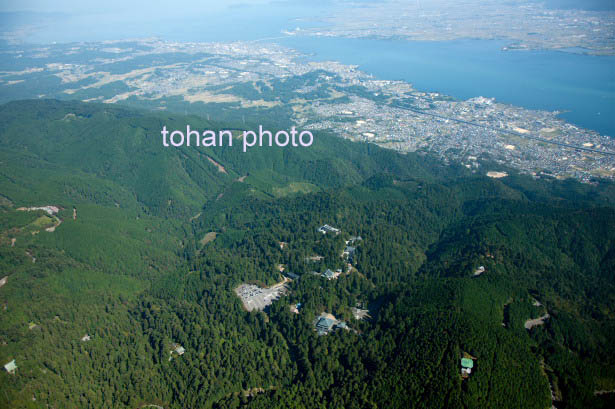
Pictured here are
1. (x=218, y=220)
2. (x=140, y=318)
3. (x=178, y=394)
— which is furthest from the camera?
(x=218, y=220)

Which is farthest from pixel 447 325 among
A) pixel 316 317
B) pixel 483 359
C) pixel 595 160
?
pixel 595 160

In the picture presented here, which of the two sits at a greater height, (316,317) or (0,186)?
(0,186)

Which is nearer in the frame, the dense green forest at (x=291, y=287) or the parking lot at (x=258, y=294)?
the dense green forest at (x=291, y=287)

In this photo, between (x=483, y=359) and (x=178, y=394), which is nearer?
(x=483, y=359)

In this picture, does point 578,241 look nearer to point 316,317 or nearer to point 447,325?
point 447,325

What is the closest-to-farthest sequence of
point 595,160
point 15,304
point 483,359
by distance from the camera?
point 483,359
point 15,304
point 595,160

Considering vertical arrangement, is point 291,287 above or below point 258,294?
above

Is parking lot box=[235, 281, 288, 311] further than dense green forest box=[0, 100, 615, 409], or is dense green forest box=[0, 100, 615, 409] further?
parking lot box=[235, 281, 288, 311]

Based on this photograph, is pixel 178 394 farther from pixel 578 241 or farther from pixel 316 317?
pixel 578 241
